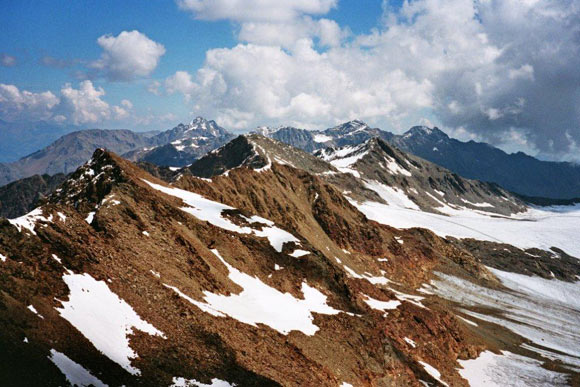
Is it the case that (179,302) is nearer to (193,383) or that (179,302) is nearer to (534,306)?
(193,383)

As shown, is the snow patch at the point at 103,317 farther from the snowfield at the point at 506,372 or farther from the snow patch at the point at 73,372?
the snowfield at the point at 506,372

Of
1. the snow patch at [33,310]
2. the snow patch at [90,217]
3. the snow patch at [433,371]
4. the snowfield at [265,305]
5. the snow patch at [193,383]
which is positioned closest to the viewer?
the snow patch at [33,310]

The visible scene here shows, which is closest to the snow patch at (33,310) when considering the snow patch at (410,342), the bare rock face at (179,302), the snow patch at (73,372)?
the bare rock face at (179,302)

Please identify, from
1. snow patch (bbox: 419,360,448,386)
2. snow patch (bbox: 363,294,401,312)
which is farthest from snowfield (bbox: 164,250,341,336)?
snow patch (bbox: 419,360,448,386)

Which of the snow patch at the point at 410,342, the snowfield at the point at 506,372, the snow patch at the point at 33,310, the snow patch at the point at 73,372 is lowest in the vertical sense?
the snow patch at the point at 73,372

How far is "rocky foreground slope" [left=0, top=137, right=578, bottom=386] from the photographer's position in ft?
71.8

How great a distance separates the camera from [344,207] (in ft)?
406

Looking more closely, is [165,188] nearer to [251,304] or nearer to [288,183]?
[251,304]

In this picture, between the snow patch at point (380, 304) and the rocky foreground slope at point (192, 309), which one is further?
the snow patch at point (380, 304)

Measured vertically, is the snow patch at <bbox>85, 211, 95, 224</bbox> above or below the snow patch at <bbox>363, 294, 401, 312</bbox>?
below

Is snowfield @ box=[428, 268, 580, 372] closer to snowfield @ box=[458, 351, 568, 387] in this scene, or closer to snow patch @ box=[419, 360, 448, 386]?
snowfield @ box=[458, 351, 568, 387]

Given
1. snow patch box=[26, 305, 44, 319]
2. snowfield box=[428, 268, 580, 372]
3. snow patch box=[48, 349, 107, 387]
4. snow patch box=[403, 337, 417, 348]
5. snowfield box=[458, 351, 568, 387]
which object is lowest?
snow patch box=[48, 349, 107, 387]

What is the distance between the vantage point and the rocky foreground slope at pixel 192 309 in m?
21.9

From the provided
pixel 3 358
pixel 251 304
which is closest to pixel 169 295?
pixel 251 304
